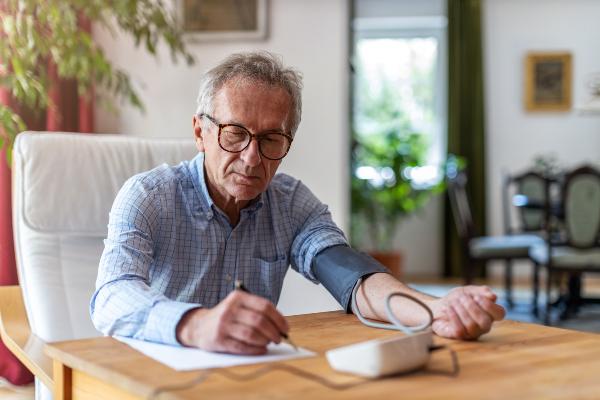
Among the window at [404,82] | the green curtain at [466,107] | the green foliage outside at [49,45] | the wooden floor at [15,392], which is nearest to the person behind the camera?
the green foliage outside at [49,45]

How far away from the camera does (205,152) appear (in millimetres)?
1666

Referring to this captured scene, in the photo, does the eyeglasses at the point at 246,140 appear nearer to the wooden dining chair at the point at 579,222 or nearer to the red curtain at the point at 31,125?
the red curtain at the point at 31,125

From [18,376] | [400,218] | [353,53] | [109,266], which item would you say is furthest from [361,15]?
[109,266]

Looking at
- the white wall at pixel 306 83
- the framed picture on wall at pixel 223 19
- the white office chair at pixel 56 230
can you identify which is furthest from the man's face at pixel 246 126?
the framed picture on wall at pixel 223 19

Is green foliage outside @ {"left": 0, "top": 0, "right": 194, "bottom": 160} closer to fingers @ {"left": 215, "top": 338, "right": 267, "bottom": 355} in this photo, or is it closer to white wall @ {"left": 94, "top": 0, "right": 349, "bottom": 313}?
white wall @ {"left": 94, "top": 0, "right": 349, "bottom": 313}

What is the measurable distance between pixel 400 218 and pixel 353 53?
1.54 metres

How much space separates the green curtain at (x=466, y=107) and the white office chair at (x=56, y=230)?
223 inches

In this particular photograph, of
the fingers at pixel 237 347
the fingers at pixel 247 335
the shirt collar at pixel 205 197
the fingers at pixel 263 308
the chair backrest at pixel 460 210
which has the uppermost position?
the shirt collar at pixel 205 197

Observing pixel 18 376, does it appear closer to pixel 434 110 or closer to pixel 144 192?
pixel 144 192

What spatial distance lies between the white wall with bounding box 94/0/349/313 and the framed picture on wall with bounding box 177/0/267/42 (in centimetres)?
4

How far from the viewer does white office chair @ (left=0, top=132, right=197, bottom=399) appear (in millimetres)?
1958

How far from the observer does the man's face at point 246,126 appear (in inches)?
61.2

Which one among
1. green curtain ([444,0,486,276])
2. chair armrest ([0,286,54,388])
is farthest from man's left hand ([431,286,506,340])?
green curtain ([444,0,486,276])

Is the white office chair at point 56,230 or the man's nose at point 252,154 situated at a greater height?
the man's nose at point 252,154
